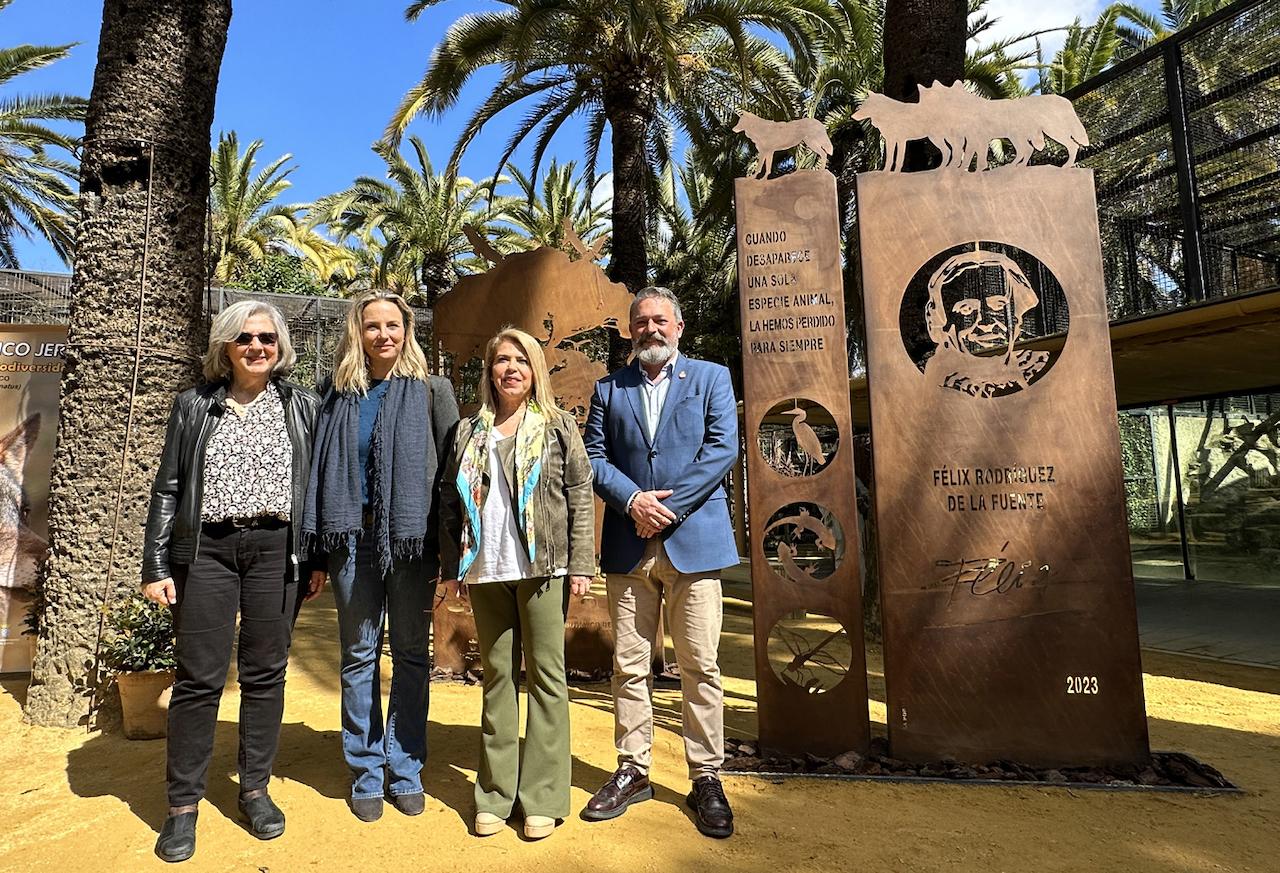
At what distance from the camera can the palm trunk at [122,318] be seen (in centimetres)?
467

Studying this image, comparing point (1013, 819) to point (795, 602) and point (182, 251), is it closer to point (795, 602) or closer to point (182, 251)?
point (795, 602)

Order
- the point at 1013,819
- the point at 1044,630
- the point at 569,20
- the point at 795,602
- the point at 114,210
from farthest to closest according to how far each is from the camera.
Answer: the point at 569,20, the point at 114,210, the point at 795,602, the point at 1044,630, the point at 1013,819

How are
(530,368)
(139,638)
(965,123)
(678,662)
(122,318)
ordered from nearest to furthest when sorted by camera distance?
(530,368), (678,662), (965,123), (139,638), (122,318)

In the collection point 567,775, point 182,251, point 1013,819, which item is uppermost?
point 182,251

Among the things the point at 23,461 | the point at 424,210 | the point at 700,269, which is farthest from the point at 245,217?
the point at 23,461

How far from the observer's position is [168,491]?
124 inches

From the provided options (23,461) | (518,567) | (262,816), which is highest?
(23,461)

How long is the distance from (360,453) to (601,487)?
1036 mm

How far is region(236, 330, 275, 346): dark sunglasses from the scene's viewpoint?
10.6 ft

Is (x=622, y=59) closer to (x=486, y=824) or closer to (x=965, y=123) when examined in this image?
(x=965, y=123)

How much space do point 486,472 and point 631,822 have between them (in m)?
1.56

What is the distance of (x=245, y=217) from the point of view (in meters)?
22.5

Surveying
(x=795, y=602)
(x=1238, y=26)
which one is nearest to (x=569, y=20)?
(x=1238, y=26)

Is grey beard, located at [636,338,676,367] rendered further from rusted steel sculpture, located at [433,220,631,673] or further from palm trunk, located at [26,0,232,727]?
palm trunk, located at [26,0,232,727]
